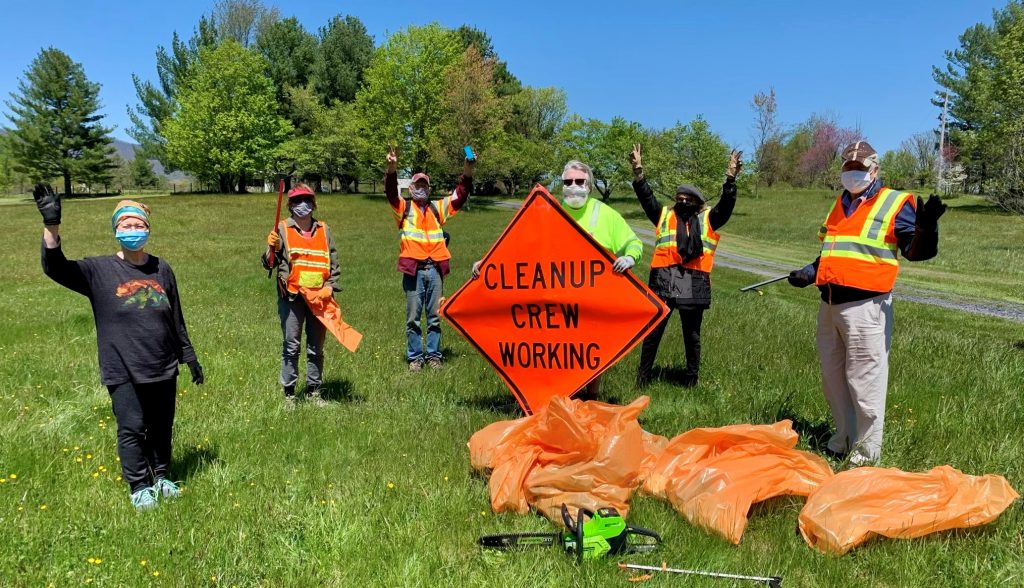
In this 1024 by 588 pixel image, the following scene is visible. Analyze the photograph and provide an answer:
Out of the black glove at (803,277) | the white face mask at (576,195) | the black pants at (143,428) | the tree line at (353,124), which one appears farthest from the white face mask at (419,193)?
the tree line at (353,124)

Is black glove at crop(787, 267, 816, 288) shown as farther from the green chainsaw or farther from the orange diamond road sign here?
the green chainsaw

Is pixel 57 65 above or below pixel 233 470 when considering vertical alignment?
above

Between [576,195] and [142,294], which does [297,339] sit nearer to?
[142,294]

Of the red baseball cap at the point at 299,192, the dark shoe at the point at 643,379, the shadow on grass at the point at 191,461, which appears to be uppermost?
the red baseball cap at the point at 299,192

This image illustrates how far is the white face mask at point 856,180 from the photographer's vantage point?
4430 millimetres

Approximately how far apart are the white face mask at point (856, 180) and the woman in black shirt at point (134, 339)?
4920 mm

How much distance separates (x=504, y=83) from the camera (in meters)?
70.3

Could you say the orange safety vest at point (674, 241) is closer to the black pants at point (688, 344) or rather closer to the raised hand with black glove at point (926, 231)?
the black pants at point (688, 344)

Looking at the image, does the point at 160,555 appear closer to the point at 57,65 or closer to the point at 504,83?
the point at 57,65

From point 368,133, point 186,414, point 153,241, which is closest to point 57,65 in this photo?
point 368,133

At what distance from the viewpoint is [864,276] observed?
14.1ft

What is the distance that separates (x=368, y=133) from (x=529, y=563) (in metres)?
49.8

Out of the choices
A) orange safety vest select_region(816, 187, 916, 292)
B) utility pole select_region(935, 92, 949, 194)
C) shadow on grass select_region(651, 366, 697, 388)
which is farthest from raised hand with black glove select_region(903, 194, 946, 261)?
utility pole select_region(935, 92, 949, 194)

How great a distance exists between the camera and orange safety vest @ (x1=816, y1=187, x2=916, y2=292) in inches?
168
